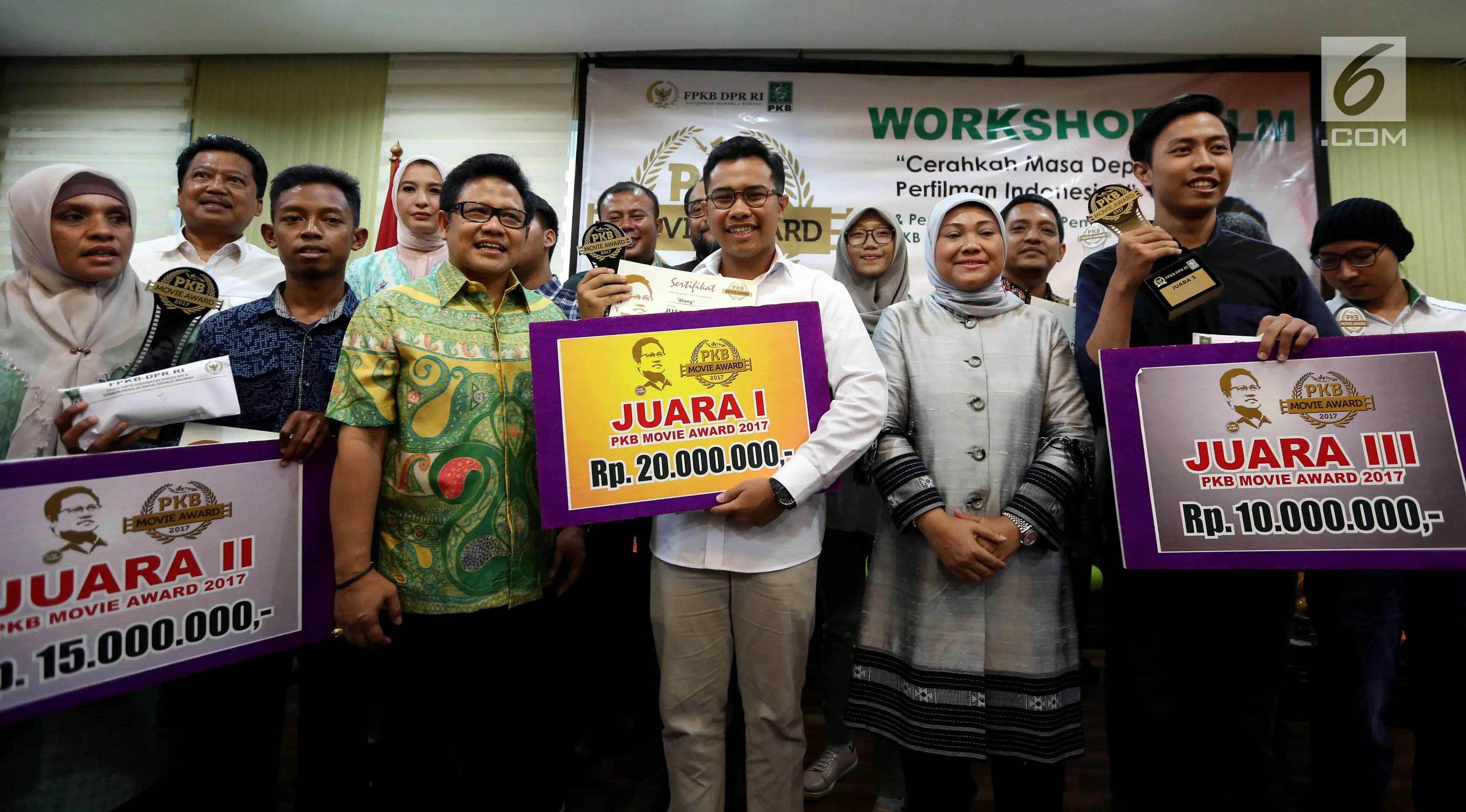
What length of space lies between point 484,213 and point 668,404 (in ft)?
2.11

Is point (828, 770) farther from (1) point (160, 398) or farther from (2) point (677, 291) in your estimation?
(1) point (160, 398)

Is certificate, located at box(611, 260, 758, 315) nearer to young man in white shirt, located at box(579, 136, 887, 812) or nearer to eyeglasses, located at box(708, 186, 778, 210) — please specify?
young man in white shirt, located at box(579, 136, 887, 812)

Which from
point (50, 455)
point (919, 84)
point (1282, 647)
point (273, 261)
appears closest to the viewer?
point (50, 455)

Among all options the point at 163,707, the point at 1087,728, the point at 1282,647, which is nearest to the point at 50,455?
the point at 163,707

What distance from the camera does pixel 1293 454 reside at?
1.38 meters

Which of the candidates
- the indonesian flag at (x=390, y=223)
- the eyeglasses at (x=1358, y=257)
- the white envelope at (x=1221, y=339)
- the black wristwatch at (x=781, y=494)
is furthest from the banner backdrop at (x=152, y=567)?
the eyeglasses at (x=1358, y=257)

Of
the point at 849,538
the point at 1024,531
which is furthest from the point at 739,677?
the point at 849,538

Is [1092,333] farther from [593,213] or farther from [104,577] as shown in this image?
[593,213]

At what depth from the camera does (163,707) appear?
1.42 meters

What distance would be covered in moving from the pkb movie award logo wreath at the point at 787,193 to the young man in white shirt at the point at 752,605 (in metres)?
2.52

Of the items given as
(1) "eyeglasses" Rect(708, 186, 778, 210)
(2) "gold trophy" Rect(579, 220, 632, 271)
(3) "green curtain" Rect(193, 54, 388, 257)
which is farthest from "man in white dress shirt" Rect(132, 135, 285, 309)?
(3) "green curtain" Rect(193, 54, 388, 257)

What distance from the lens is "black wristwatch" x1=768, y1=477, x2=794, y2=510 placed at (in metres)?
1.40

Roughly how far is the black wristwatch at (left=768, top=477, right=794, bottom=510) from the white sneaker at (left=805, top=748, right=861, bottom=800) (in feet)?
3.88

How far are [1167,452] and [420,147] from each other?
178 inches
